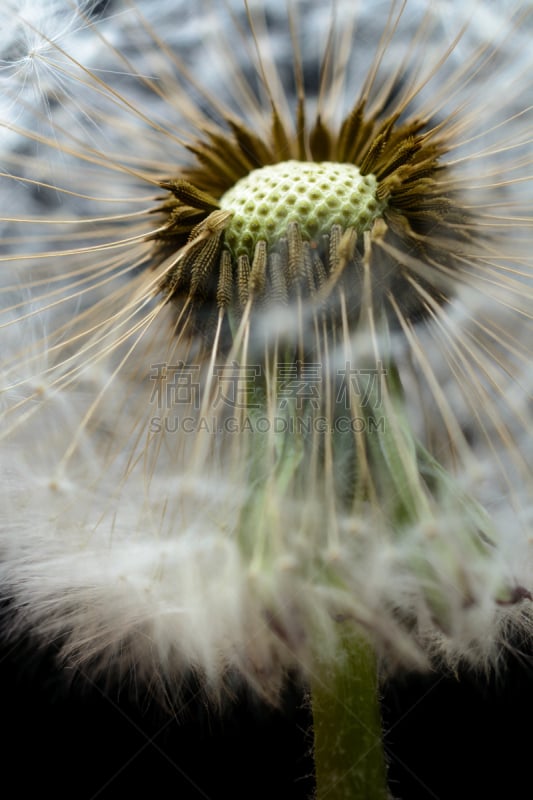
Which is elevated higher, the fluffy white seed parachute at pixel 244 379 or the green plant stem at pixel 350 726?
the fluffy white seed parachute at pixel 244 379

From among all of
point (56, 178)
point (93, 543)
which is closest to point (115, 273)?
point (56, 178)

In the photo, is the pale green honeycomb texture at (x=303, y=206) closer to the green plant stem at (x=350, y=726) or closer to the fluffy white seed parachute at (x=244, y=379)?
the fluffy white seed parachute at (x=244, y=379)

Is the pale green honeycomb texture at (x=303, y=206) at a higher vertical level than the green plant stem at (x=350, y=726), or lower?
higher

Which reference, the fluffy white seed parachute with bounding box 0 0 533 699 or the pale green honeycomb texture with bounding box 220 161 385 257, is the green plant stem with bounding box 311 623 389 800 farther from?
the pale green honeycomb texture with bounding box 220 161 385 257

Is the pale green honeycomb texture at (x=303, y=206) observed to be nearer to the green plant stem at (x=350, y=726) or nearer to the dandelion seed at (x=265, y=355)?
the dandelion seed at (x=265, y=355)

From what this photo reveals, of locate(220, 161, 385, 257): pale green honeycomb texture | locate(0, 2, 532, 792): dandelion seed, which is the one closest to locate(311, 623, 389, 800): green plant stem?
locate(0, 2, 532, 792): dandelion seed

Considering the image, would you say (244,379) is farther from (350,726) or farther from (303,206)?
(350,726)

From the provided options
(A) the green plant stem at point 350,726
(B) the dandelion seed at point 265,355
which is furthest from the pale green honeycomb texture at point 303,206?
(A) the green plant stem at point 350,726

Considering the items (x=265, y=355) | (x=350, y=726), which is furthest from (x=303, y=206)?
(x=350, y=726)
